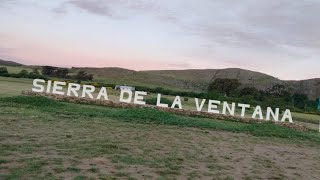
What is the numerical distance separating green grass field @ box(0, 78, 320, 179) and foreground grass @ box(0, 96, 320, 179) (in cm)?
2

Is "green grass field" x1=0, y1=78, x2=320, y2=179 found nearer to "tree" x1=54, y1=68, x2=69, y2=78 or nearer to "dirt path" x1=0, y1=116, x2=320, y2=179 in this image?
"dirt path" x1=0, y1=116, x2=320, y2=179

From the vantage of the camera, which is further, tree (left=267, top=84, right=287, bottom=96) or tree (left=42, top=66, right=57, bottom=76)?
tree (left=267, top=84, right=287, bottom=96)

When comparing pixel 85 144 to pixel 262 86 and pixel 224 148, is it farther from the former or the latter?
pixel 262 86

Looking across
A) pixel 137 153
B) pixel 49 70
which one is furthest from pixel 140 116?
pixel 49 70

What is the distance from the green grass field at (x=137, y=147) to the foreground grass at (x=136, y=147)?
0.06ft

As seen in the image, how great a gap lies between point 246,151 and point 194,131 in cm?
451

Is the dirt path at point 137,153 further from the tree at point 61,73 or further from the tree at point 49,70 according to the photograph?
the tree at point 49,70

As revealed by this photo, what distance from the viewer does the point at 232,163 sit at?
1164cm

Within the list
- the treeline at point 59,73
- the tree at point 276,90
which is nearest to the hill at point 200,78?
the tree at point 276,90

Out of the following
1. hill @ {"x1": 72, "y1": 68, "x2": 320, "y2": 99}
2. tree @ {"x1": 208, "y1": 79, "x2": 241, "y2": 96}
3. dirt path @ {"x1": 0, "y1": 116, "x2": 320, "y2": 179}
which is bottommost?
dirt path @ {"x1": 0, "y1": 116, "x2": 320, "y2": 179}

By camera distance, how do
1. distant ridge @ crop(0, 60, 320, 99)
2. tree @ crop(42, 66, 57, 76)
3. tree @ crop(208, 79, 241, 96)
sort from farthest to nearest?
distant ridge @ crop(0, 60, 320, 99)
tree @ crop(42, 66, 57, 76)
tree @ crop(208, 79, 241, 96)

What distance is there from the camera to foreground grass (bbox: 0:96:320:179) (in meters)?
9.00

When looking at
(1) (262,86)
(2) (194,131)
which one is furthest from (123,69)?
(2) (194,131)

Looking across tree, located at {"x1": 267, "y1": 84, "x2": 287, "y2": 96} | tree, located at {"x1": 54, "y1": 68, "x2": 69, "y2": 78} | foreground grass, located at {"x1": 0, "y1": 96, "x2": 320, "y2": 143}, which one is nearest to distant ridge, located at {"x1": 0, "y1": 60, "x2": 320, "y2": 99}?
tree, located at {"x1": 267, "y1": 84, "x2": 287, "y2": 96}
